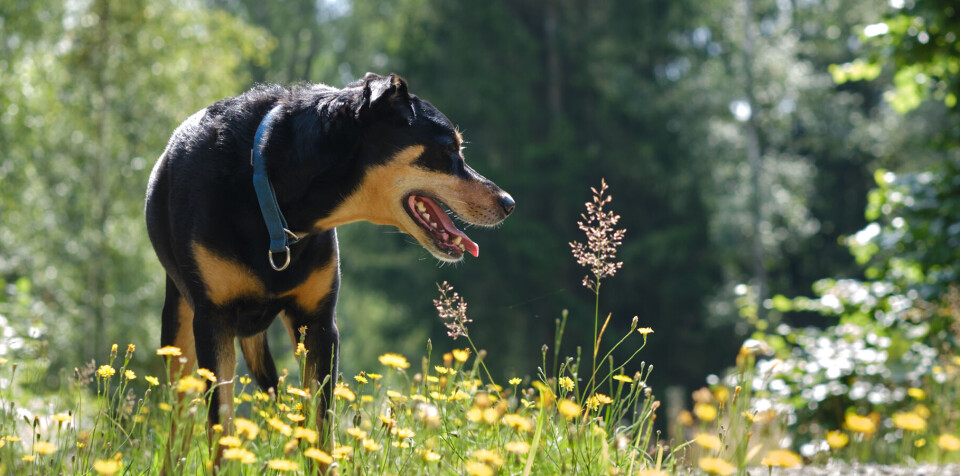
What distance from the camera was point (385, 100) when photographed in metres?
3.50

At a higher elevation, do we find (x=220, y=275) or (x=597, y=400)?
(x=220, y=275)

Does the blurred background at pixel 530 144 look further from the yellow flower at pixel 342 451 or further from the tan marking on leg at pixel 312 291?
the yellow flower at pixel 342 451

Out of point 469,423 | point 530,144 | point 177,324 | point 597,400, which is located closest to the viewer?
point 597,400

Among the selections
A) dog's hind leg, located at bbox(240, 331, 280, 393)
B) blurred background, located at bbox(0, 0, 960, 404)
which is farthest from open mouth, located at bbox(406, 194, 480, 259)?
blurred background, located at bbox(0, 0, 960, 404)

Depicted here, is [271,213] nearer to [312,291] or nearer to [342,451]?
[312,291]

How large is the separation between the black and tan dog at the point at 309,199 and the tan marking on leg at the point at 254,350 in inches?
11.4

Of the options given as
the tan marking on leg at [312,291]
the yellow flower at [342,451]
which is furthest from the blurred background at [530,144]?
the yellow flower at [342,451]

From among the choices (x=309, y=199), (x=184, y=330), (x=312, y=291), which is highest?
(x=309, y=199)

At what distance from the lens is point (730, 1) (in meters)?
23.9

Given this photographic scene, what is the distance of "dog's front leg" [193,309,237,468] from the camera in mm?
3213

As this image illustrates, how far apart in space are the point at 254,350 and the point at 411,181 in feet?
3.79

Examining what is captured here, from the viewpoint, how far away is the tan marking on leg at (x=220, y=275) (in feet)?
10.8

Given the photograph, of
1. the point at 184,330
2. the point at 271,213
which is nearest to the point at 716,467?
the point at 271,213

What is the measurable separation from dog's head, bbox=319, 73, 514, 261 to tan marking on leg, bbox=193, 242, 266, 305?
387 millimetres
